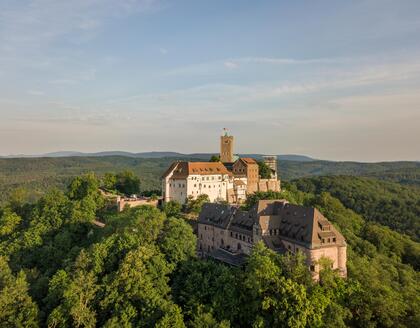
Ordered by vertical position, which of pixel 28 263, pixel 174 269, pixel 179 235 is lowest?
pixel 28 263

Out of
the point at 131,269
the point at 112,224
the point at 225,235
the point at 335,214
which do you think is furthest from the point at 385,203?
the point at 131,269

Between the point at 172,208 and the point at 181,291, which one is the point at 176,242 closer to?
the point at 181,291

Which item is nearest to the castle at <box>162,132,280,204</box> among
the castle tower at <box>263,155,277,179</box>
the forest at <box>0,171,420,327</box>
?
the castle tower at <box>263,155,277,179</box>

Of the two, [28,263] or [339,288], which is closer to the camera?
[339,288]

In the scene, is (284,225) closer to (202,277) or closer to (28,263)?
(202,277)

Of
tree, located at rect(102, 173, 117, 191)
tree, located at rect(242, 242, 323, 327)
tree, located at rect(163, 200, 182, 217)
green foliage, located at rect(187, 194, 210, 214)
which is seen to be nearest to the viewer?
tree, located at rect(242, 242, 323, 327)

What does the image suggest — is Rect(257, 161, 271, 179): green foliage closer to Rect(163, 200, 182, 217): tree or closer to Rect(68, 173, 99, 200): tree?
Rect(163, 200, 182, 217): tree
